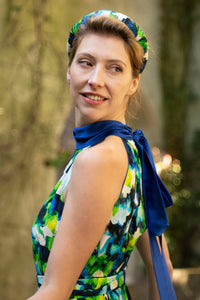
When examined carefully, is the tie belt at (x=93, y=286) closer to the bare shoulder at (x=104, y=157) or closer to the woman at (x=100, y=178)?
the woman at (x=100, y=178)

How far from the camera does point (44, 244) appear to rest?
1.07 m

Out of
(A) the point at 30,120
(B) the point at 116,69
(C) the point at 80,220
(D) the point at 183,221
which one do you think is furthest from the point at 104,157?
(D) the point at 183,221

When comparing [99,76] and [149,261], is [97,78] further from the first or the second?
[149,261]

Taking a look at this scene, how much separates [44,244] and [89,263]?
0.14 metres

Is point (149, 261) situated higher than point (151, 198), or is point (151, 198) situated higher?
point (151, 198)

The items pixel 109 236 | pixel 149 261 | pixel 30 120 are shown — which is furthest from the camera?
pixel 30 120

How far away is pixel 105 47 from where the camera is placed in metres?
1.06

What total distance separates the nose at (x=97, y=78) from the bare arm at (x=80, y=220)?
22 cm

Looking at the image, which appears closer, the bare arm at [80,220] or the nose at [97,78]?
the bare arm at [80,220]

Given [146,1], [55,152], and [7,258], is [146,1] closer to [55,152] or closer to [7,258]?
[55,152]

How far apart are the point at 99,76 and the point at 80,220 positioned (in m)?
0.41

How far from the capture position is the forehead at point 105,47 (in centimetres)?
106

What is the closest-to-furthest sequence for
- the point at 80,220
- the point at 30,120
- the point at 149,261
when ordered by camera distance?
the point at 80,220
the point at 149,261
the point at 30,120

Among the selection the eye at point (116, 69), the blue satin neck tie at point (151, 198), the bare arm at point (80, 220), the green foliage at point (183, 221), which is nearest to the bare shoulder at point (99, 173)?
the bare arm at point (80, 220)
